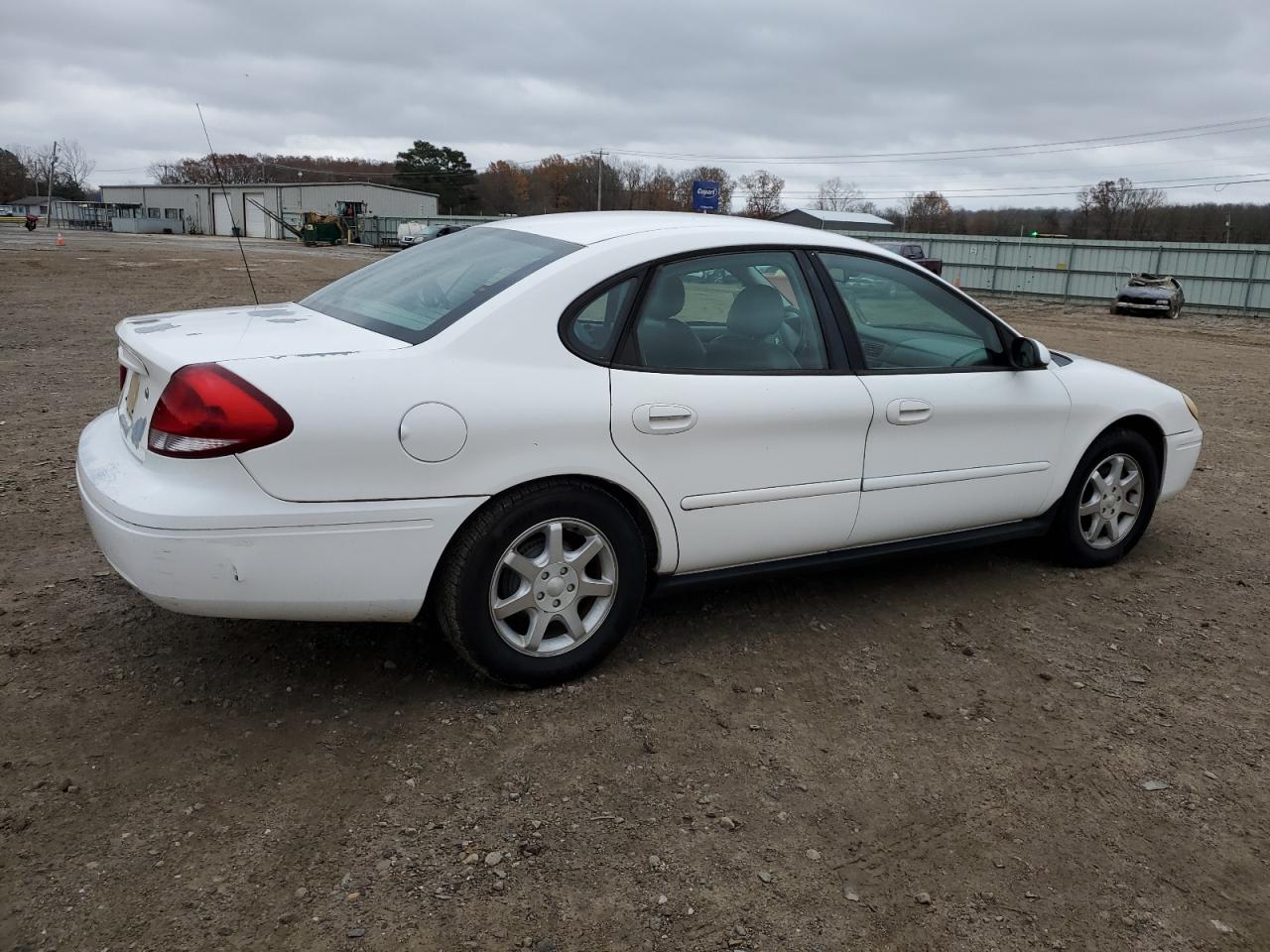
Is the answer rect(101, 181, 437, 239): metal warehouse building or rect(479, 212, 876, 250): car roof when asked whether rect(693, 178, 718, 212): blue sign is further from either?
rect(479, 212, 876, 250): car roof

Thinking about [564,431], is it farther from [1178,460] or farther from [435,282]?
[1178,460]

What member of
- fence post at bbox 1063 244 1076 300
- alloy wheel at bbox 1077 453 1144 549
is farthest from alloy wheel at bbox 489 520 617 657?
fence post at bbox 1063 244 1076 300

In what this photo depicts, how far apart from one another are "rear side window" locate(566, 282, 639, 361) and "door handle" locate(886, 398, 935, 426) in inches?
45.3

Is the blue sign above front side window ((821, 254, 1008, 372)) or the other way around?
above

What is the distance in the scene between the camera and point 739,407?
11.5ft

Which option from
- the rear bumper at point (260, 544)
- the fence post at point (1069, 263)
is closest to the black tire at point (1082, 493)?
the rear bumper at point (260, 544)

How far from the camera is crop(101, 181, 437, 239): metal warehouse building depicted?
245 feet

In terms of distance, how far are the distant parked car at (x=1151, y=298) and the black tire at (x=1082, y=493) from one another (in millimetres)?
28798

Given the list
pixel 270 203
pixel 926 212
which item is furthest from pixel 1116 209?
pixel 270 203

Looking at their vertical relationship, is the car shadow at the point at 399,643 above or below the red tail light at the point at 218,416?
below

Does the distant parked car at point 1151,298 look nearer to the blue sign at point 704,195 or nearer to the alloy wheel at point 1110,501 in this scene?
the blue sign at point 704,195

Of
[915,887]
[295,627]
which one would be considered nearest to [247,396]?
[295,627]

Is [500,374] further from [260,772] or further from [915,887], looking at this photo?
[915,887]

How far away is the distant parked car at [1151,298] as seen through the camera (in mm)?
29984
